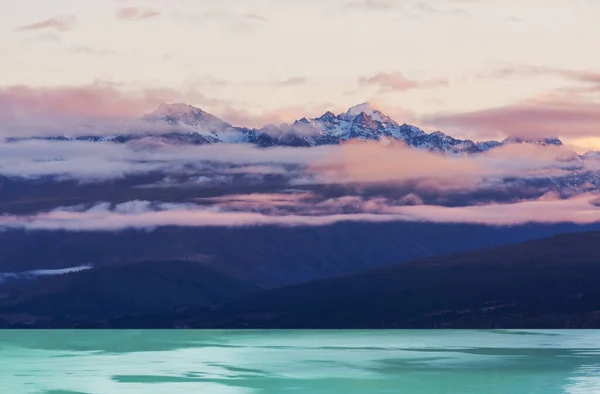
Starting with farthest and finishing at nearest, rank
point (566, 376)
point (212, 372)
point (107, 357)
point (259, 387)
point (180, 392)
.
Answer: point (107, 357), point (212, 372), point (566, 376), point (259, 387), point (180, 392)

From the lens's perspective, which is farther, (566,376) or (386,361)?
(386,361)

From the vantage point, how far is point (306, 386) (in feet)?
429

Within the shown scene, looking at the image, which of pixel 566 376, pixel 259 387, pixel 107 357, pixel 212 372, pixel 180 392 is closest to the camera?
pixel 180 392

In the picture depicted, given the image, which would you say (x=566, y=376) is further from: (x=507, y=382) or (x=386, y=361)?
(x=386, y=361)

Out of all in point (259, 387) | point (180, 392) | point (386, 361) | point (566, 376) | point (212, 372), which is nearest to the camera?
point (180, 392)

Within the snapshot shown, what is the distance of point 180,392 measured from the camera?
12356 cm

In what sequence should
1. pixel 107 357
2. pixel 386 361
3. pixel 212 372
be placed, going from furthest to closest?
pixel 107 357 < pixel 386 361 < pixel 212 372

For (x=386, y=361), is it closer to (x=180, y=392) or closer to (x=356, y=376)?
(x=356, y=376)

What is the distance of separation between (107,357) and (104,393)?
245 feet

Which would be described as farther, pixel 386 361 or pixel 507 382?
pixel 386 361

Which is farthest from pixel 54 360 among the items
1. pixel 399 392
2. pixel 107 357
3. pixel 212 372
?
pixel 399 392

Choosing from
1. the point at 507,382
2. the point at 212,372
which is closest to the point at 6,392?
the point at 212,372

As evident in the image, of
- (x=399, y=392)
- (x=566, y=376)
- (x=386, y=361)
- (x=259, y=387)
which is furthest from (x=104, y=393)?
(x=386, y=361)

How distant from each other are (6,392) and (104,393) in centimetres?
1003
